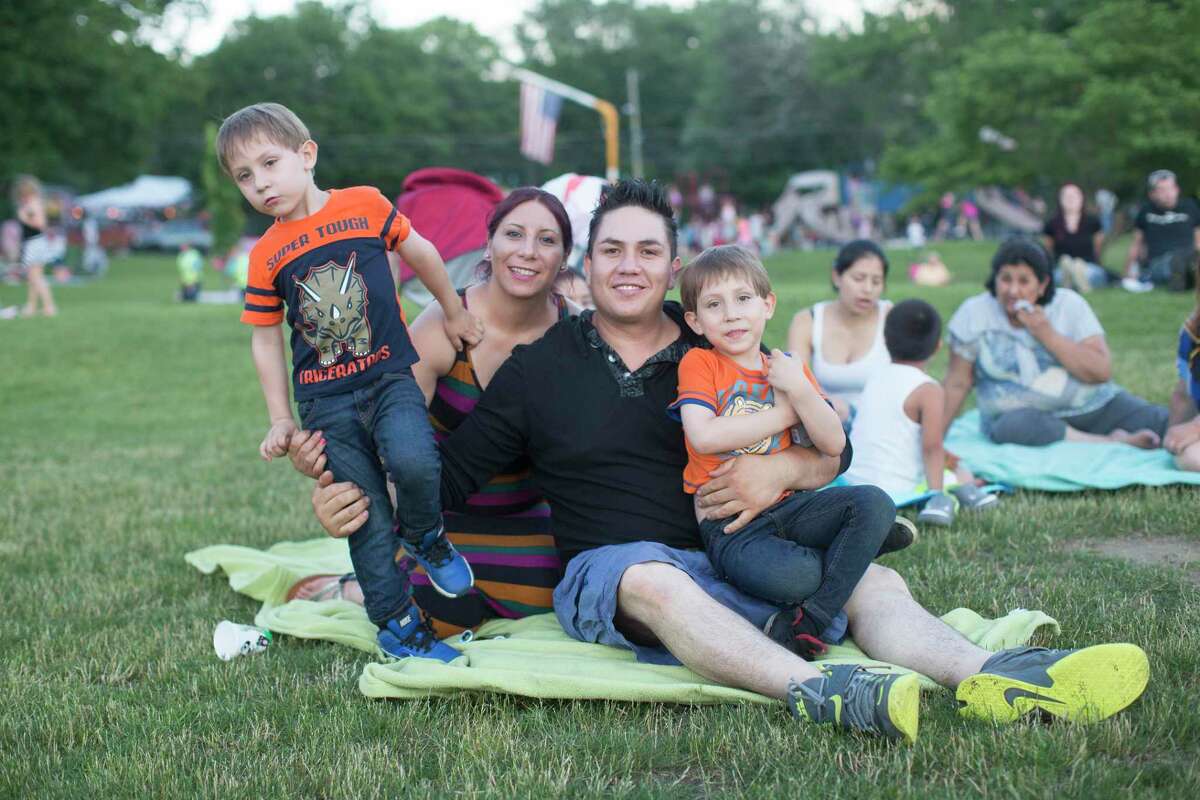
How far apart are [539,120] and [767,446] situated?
2708 centimetres

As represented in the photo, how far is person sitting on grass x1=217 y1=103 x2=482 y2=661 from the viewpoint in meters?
3.73

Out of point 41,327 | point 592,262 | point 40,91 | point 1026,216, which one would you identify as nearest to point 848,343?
point 592,262

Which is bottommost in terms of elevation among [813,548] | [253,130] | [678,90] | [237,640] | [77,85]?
[237,640]

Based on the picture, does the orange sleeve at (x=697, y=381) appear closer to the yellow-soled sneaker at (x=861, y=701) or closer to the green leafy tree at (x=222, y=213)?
the yellow-soled sneaker at (x=861, y=701)

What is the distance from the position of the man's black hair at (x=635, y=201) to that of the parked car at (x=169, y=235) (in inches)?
2065

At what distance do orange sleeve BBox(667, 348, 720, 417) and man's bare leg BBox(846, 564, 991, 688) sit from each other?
30.2 inches

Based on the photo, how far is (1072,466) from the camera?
21.2 ft

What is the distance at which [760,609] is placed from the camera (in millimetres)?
3721

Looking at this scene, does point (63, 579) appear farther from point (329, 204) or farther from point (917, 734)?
point (917, 734)

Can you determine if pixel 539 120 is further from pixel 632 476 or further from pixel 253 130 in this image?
pixel 632 476

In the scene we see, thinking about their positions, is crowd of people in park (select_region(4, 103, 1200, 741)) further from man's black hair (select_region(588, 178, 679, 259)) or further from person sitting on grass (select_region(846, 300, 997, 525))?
person sitting on grass (select_region(846, 300, 997, 525))

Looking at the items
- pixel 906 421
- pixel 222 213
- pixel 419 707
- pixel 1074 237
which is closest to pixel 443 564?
pixel 419 707

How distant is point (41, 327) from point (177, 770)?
647 inches

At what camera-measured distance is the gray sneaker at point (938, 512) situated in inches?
220
